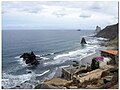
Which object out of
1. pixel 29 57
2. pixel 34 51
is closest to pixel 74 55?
pixel 29 57

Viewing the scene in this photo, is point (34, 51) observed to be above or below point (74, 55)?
above

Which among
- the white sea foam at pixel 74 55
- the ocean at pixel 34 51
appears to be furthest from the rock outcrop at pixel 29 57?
the white sea foam at pixel 74 55

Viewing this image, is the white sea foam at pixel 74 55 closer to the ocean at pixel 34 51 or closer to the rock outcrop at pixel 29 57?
the ocean at pixel 34 51

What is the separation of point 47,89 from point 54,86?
171 mm

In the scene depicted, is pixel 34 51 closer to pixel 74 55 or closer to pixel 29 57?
pixel 29 57

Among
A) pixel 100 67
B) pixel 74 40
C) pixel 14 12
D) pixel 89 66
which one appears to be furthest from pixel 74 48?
pixel 14 12

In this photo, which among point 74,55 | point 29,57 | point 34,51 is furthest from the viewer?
point 74,55

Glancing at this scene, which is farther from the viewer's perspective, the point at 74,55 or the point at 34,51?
the point at 74,55

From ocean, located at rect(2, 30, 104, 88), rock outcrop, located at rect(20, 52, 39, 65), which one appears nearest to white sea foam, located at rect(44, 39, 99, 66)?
ocean, located at rect(2, 30, 104, 88)

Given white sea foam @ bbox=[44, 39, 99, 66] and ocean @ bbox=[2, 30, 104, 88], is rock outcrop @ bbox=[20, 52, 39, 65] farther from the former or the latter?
white sea foam @ bbox=[44, 39, 99, 66]

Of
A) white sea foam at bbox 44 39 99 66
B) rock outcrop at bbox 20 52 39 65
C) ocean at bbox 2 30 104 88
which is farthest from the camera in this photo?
white sea foam at bbox 44 39 99 66

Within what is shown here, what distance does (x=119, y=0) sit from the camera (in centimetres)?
263

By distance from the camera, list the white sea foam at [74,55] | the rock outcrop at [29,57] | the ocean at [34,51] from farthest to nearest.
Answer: the white sea foam at [74,55] → the rock outcrop at [29,57] → the ocean at [34,51]

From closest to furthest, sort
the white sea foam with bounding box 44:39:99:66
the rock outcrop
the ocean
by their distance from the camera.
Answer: the ocean, the rock outcrop, the white sea foam with bounding box 44:39:99:66
